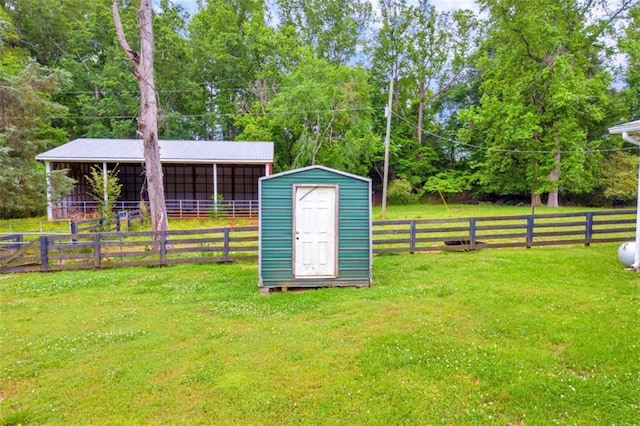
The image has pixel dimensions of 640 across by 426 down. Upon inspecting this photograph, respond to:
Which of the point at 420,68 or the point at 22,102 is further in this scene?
the point at 420,68

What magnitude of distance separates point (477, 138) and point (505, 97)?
4.73 m

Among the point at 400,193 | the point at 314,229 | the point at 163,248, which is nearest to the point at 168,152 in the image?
the point at 163,248

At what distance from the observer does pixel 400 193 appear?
25.7 meters

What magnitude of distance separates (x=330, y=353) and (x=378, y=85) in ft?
96.5

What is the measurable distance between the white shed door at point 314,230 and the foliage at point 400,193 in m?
19.9

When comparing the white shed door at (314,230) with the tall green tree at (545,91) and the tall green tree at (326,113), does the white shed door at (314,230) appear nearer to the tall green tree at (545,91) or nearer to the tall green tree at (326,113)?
the tall green tree at (326,113)

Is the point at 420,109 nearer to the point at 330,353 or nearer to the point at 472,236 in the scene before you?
the point at 472,236

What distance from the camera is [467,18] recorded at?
2948 cm

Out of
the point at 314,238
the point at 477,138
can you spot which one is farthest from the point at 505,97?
the point at 314,238

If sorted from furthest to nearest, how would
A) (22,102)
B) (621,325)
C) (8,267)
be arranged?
(22,102)
(8,267)
(621,325)

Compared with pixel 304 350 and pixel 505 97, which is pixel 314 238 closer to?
pixel 304 350

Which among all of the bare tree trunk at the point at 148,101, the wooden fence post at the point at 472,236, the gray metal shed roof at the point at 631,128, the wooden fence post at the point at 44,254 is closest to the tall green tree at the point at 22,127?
the bare tree trunk at the point at 148,101

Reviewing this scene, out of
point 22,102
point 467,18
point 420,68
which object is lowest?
point 22,102

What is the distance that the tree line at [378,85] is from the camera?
21094 millimetres
